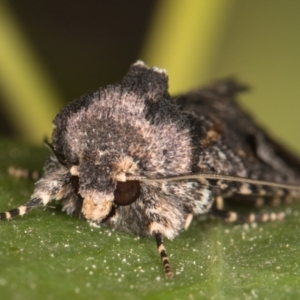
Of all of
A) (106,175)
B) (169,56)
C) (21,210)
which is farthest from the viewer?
(169,56)

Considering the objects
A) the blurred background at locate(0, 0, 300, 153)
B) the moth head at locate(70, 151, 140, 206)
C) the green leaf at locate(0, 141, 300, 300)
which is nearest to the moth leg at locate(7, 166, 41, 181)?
the green leaf at locate(0, 141, 300, 300)

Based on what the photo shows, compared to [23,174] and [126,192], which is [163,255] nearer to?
[126,192]

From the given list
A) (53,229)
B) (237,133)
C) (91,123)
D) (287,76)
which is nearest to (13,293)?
(53,229)

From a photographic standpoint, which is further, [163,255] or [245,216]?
[245,216]

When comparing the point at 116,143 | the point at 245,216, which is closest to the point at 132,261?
the point at 116,143

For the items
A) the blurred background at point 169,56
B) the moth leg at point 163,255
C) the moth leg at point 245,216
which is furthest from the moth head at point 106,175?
the blurred background at point 169,56

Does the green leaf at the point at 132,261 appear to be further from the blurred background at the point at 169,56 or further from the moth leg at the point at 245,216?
the blurred background at the point at 169,56

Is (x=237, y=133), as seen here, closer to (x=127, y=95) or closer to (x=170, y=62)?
(x=127, y=95)
